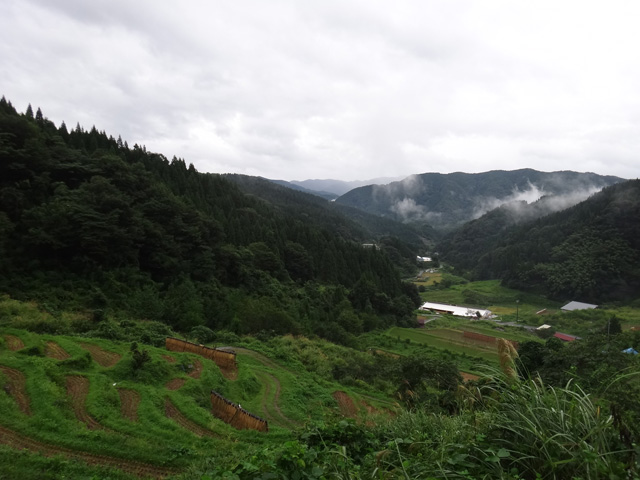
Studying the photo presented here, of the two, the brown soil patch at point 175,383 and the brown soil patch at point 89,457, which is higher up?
the brown soil patch at point 89,457

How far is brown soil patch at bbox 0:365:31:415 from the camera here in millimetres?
9637

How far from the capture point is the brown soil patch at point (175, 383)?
1316cm

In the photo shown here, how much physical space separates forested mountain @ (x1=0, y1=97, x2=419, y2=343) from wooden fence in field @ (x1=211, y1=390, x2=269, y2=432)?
12060 millimetres

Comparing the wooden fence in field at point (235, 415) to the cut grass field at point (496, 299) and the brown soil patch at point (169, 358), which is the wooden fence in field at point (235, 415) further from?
the cut grass field at point (496, 299)

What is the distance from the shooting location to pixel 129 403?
11.2m

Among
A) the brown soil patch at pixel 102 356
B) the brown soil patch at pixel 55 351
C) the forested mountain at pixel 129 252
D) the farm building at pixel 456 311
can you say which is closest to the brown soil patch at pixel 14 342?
the brown soil patch at pixel 55 351

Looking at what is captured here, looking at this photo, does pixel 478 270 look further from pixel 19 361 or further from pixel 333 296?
pixel 19 361

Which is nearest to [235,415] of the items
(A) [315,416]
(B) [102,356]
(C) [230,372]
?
(A) [315,416]

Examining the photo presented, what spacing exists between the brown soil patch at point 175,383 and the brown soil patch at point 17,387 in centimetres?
415

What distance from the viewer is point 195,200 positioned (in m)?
47.2

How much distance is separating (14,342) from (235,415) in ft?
29.5

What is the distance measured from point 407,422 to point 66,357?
42.7 ft

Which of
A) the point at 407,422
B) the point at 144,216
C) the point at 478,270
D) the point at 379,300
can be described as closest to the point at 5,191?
the point at 144,216

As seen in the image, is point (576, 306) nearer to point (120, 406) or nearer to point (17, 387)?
point (120, 406)
